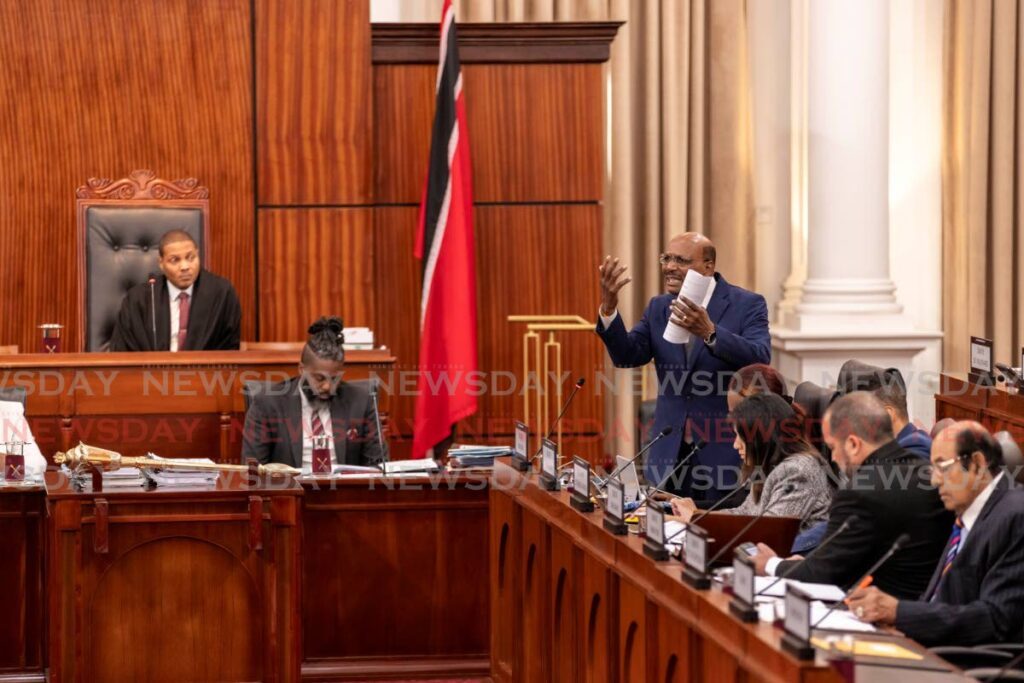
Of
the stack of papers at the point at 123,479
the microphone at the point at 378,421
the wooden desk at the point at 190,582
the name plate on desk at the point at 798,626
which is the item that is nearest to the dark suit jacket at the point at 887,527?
the name plate on desk at the point at 798,626

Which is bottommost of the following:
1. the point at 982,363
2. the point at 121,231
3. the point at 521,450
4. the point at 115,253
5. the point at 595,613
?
the point at 595,613

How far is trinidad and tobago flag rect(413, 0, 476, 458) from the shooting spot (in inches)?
292

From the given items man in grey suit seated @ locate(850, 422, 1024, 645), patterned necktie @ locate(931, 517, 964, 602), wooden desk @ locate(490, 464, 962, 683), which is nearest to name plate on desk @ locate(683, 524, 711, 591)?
wooden desk @ locate(490, 464, 962, 683)

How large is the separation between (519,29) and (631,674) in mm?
4604

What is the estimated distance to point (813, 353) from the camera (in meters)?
8.27

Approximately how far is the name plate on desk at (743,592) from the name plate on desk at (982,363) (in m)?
3.26

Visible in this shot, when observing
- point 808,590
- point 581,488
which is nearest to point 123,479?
point 581,488

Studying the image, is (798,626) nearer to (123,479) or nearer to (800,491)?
(800,491)

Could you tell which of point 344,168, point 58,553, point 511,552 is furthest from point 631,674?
point 344,168

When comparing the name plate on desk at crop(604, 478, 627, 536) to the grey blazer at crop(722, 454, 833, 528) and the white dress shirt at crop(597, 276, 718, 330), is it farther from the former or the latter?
the white dress shirt at crop(597, 276, 718, 330)

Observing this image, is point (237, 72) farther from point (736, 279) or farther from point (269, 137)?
point (736, 279)

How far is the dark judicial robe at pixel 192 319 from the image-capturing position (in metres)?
7.05

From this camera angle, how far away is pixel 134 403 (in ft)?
21.1

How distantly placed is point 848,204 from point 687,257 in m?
3.27
